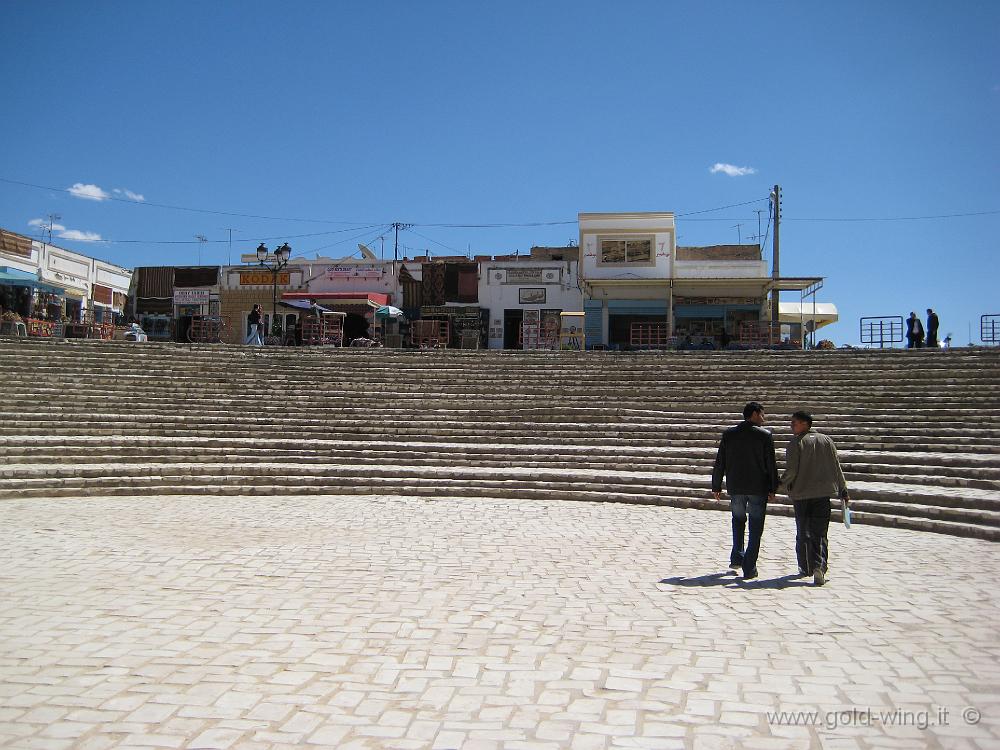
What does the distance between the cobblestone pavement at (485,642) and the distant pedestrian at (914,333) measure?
14766mm

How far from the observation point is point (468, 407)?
1494 cm

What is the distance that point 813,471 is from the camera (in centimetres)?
605

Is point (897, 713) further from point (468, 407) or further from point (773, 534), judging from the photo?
point (468, 407)

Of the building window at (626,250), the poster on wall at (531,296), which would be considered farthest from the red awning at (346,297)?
the building window at (626,250)

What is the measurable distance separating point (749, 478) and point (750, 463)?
0.13 meters

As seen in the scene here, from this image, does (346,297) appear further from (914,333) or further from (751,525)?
(751,525)

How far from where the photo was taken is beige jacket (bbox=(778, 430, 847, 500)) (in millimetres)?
6016

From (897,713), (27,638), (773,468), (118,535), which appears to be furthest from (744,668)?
(118,535)

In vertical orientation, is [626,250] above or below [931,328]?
above

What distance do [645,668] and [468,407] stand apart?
1097cm

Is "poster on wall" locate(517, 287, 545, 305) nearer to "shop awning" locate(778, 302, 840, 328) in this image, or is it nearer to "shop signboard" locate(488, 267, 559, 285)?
"shop signboard" locate(488, 267, 559, 285)

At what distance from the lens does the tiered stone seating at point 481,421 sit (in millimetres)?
10477

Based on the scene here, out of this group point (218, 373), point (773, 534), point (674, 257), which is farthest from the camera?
point (674, 257)

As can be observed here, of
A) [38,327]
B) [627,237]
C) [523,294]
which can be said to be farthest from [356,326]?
[627,237]
